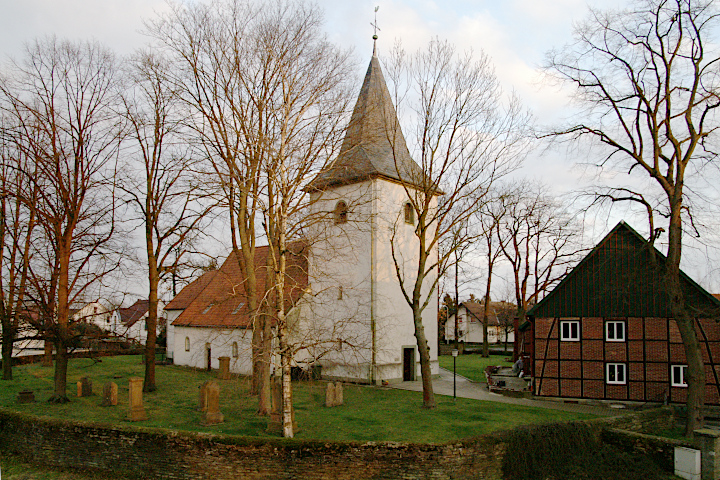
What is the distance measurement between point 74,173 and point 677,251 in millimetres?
21309

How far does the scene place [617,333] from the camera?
2081cm

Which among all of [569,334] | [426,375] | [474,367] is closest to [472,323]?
[474,367]

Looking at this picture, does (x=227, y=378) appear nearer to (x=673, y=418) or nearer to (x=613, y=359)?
(x=613, y=359)

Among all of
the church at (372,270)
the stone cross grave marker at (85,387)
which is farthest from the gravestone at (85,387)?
the church at (372,270)

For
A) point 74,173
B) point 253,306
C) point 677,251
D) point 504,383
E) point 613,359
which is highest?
point 74,173

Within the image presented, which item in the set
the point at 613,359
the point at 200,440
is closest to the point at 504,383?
the point at 613,359

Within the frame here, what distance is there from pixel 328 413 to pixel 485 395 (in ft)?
27.1

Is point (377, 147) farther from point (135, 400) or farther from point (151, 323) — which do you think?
point (135, 400)

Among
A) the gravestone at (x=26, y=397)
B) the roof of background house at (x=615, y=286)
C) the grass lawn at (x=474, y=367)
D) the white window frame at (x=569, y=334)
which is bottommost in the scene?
the grass lawn at (x=474, y=367)

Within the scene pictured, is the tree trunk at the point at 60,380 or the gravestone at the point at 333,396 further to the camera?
the tree trunk at the point at 60,380

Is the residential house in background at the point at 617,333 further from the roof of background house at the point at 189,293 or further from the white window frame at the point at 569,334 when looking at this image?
the roof of background house at the point at 189,293

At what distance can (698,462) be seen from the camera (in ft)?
44.1

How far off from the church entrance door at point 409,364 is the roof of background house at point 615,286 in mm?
7217

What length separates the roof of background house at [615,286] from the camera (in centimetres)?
2028
